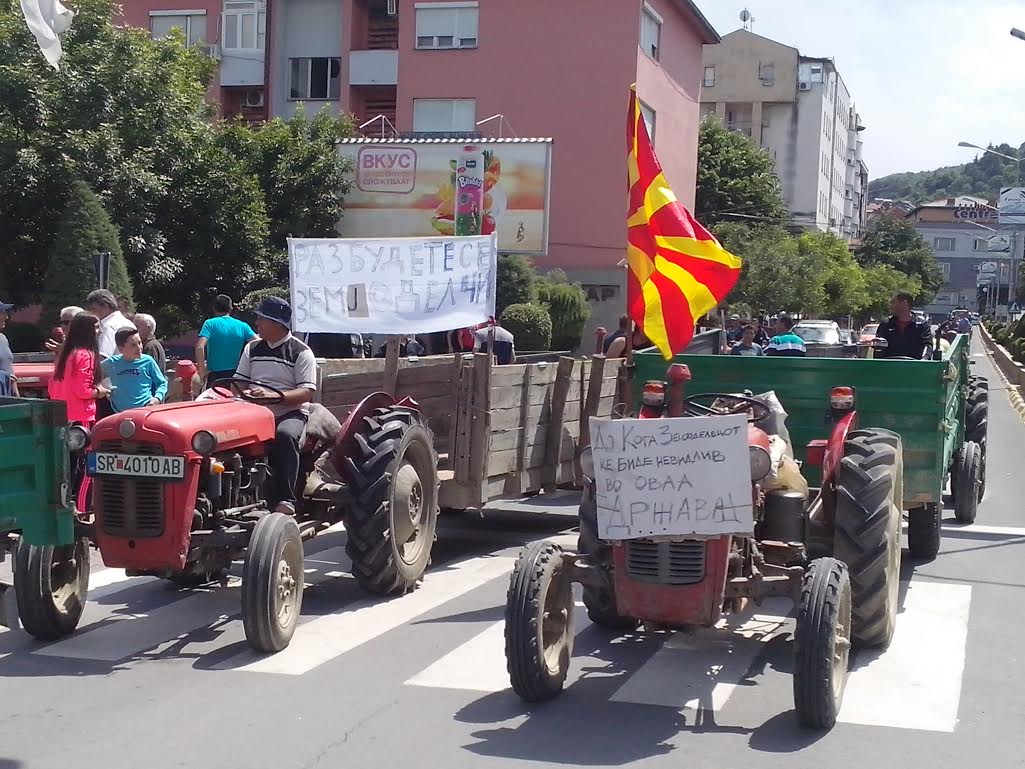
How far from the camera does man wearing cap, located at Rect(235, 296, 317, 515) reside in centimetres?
791

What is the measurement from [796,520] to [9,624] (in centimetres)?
404

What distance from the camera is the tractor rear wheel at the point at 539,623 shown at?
19.4 ft

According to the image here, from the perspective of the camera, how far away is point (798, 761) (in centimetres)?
546

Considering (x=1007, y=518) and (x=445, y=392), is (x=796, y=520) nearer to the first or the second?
(x=445, y=392)

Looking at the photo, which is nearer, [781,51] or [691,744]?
[691,744]

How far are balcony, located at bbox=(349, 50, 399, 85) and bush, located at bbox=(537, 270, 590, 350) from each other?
31.2ft

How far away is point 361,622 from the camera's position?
7.88 metres

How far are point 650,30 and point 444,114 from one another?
21.4ft

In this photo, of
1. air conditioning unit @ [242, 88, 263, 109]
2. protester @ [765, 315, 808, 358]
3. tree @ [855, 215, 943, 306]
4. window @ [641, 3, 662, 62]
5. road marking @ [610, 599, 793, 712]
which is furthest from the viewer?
tree @ [855, 215, 943, 306]

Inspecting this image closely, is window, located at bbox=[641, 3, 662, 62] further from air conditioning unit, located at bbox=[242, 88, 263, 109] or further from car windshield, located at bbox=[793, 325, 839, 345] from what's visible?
air conditioning unit, located at bbox=[242, 88, 263, 109]

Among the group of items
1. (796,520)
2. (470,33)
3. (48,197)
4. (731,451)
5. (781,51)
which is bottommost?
(796,520)

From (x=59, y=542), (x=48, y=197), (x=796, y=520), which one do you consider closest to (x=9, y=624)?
(x=59, y=542)

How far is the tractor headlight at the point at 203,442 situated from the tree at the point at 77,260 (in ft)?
51.3

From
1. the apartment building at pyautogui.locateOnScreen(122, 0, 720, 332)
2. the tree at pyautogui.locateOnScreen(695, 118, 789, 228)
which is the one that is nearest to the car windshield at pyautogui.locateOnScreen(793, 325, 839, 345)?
the apartment building at pyautogui.locateOnScreen(122, 0, 720, 332)
